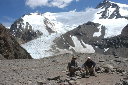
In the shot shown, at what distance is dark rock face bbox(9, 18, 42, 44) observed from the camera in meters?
143

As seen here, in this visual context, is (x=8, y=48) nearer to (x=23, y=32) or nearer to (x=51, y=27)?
(x=23, y=32)

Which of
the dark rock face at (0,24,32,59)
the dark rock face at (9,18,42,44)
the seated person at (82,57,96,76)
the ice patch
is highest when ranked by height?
the dark rock face at (9,18,42,44)

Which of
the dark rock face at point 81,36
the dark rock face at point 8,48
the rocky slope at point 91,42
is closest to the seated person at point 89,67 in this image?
the dark rock face at point 8,48

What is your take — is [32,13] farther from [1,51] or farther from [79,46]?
[1,51]

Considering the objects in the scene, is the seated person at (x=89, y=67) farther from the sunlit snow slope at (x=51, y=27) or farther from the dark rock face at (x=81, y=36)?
the dark rock face at (x=81, y=36)

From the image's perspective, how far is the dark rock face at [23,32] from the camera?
5615 inches

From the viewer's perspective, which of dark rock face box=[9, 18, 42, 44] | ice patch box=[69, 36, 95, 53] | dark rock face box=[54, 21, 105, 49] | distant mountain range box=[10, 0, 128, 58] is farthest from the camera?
dark rock face box=[9, 18, 42, 44]

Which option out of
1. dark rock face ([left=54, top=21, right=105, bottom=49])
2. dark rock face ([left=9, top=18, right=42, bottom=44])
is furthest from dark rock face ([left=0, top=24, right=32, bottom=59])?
dark rock face ([left=9, top=18, right=42, bottom=44])

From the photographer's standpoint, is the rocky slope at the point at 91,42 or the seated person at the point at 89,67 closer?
the seated person at the point at 89,67

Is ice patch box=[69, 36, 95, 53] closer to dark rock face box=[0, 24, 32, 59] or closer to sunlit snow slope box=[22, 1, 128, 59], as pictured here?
sunlit snow slope box=[22, 1, 128, 59]

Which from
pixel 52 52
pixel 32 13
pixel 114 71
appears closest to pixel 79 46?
pixel 52 52

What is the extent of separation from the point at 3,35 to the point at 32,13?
587 ft

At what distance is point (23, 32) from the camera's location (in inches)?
5827

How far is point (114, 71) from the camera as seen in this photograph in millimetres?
10156
